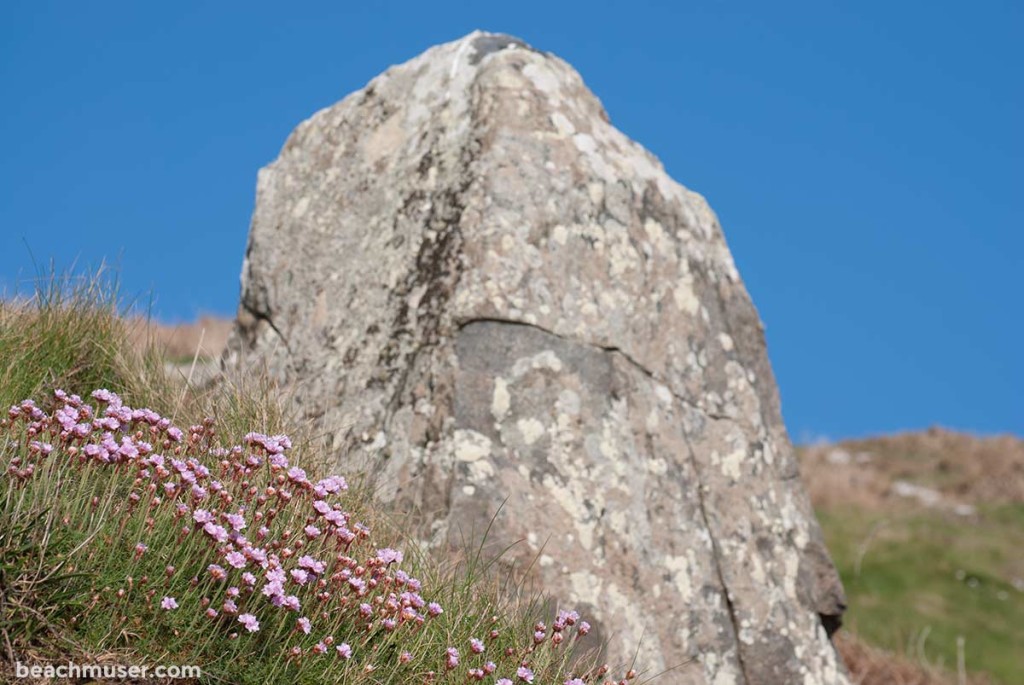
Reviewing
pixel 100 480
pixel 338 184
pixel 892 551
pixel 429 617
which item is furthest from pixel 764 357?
pixel 892 551

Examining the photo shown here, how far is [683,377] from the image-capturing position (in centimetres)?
689

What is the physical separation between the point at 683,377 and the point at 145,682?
13.0ft

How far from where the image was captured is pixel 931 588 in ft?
46.1

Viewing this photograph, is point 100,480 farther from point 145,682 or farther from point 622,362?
point 622,362

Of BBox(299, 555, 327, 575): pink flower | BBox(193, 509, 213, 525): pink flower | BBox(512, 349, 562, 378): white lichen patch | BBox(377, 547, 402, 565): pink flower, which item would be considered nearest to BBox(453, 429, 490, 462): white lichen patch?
BBox(512, 349, 562, 378): white lichen patch

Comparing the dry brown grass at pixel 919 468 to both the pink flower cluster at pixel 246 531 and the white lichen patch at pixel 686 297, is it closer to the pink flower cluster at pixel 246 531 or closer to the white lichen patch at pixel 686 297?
the white lichen patch at pixel 686 297

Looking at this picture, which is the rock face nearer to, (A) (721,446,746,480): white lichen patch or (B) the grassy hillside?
(A) (721,446,746,480): white lichen patch

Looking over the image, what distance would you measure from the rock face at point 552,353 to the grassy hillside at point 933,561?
5.37 meters

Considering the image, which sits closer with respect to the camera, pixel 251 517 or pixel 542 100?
pixel 251 517

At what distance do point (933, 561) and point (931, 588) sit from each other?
0.67 meters

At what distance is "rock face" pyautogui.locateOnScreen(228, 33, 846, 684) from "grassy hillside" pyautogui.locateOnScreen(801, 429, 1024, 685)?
5.37 meters

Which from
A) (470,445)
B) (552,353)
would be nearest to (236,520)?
(470,445)

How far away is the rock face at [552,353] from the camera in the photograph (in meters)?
A: 6.03

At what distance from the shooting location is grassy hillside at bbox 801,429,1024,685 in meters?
12.6
